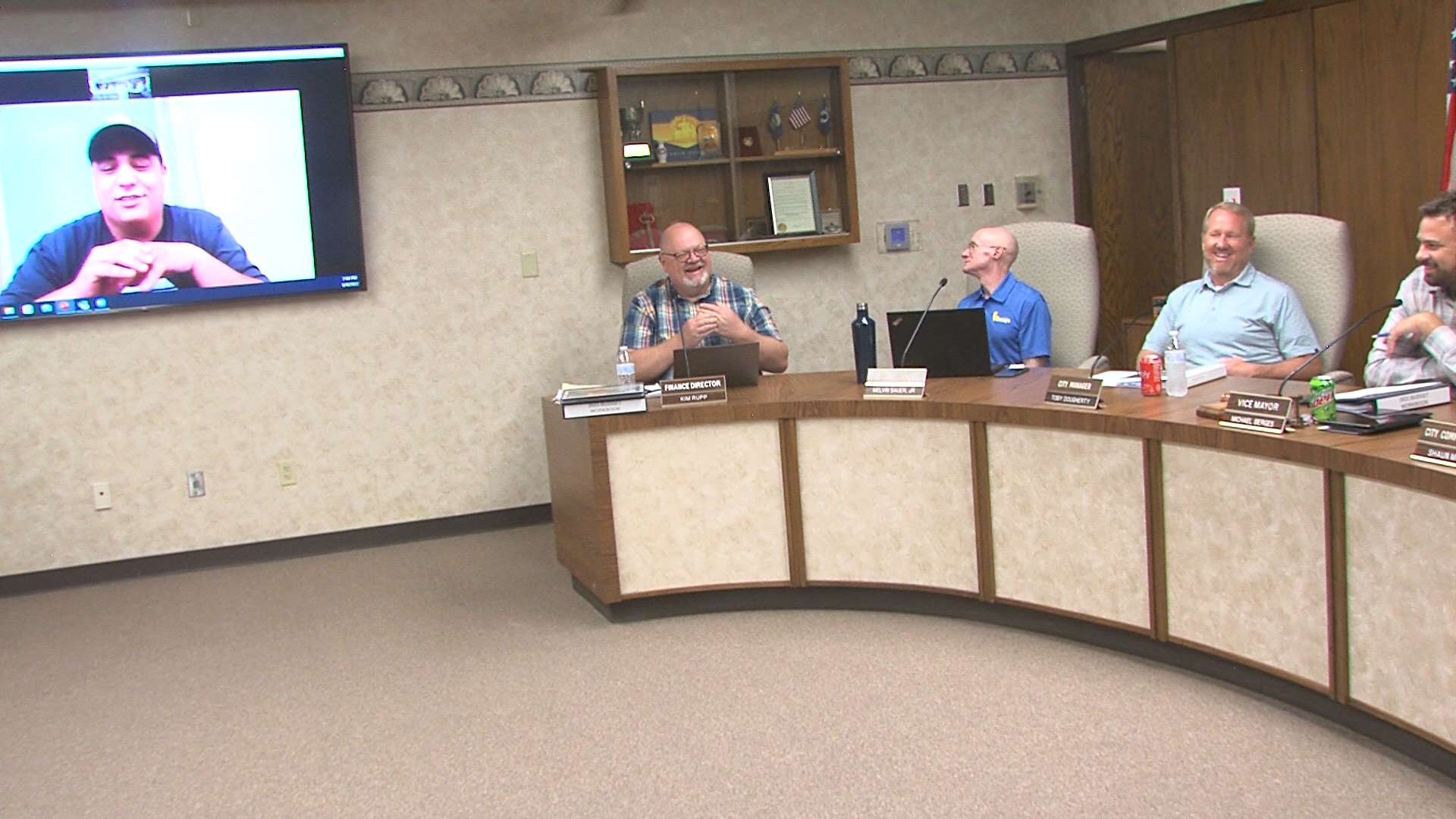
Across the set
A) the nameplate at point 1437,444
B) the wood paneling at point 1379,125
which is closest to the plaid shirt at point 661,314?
the wood paneling at point 1379,125

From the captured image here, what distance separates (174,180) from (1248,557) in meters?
3.91

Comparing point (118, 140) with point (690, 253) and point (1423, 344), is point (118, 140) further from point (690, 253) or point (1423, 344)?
point (1423, 344)

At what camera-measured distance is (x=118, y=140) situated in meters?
4.97

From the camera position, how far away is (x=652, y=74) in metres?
5.43

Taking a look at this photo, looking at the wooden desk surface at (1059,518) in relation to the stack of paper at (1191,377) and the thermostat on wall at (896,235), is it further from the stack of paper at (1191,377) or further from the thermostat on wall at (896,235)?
the thermostat on wall at (896,235)

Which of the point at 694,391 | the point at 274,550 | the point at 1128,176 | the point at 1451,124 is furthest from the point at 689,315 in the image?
the point at 1128,176

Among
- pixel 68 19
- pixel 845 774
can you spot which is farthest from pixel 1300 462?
pixel 68 19

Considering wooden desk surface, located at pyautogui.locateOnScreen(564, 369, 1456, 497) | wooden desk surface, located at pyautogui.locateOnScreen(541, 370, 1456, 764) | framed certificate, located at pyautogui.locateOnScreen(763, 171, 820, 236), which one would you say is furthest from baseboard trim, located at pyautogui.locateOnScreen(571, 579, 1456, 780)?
framed certificate, located at pyautogui.locateOnScreen(763, 171, 820, 236)

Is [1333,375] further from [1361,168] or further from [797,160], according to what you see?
[797,160]

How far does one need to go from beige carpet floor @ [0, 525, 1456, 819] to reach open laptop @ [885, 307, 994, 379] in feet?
2.44

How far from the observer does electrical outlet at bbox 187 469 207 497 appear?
523 centimetres

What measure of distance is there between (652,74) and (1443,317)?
311 centimetres

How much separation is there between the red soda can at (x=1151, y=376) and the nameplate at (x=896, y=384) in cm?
58

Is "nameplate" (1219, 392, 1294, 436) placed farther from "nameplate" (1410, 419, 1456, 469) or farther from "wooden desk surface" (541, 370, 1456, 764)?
"nameplate" (1410, 419, 1456, 469)
